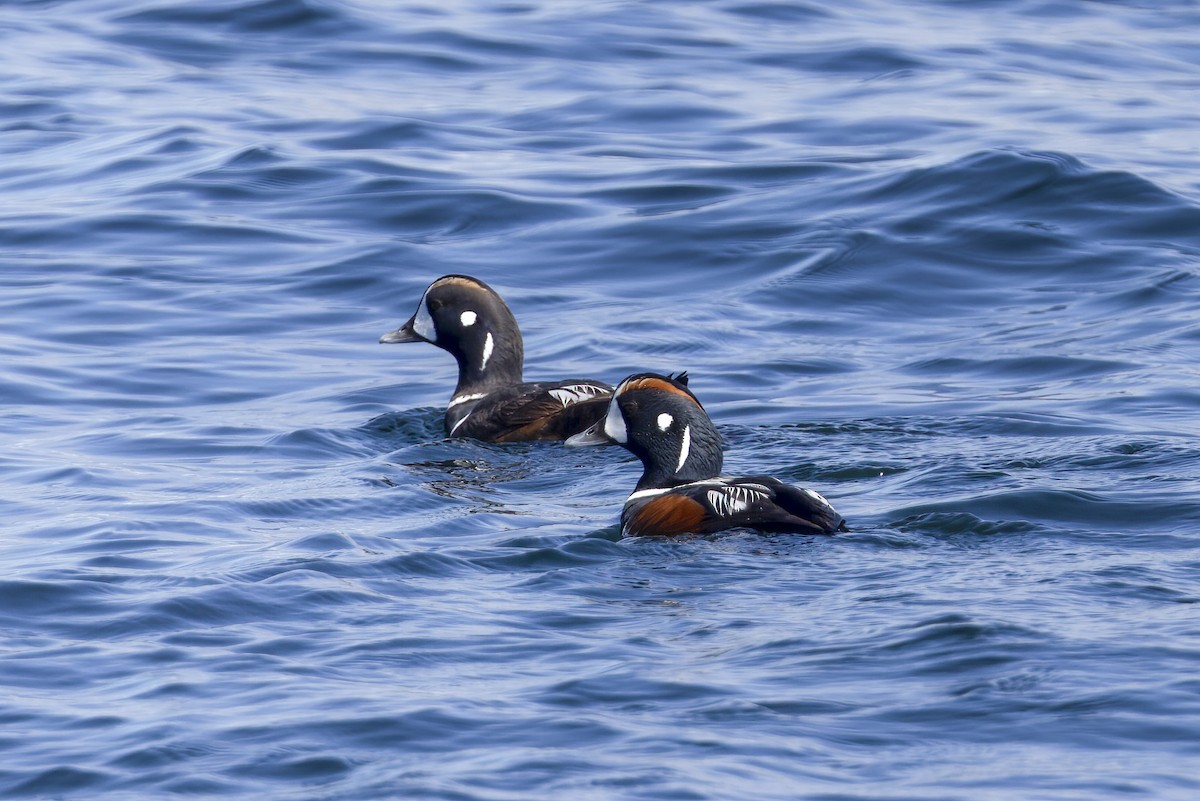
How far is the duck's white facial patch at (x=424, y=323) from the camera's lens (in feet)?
40.0

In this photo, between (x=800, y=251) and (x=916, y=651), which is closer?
(x=916, y=651)

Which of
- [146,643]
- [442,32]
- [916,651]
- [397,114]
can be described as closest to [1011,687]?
[916,651]

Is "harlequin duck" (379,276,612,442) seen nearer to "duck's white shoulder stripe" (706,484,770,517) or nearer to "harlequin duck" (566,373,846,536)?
"harlequin duck" (566,373,846,536)

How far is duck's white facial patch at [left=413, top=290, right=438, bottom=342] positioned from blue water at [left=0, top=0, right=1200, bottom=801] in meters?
0.55

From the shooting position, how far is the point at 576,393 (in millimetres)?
11141

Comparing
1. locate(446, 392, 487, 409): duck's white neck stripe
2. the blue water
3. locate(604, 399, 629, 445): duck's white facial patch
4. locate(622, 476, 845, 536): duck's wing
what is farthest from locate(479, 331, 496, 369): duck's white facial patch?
locate(622, 476, 845, 536): duck's wing

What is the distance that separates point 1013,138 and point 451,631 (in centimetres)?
1161

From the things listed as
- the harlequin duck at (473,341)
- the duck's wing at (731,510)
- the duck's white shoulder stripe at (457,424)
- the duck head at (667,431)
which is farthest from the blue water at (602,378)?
the duck head at (667,431)

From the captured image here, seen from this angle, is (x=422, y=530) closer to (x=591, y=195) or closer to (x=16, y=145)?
(x=591, y=195)

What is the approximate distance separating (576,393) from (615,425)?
1.54 meters

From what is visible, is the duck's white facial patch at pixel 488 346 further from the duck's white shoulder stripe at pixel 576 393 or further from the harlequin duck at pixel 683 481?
the harlequin duck at pixel 683 481

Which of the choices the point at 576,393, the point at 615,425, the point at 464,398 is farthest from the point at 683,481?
the point at 464,398

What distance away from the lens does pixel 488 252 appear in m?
15.6

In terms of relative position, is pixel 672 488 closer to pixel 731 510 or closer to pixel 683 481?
pixel 683 481
